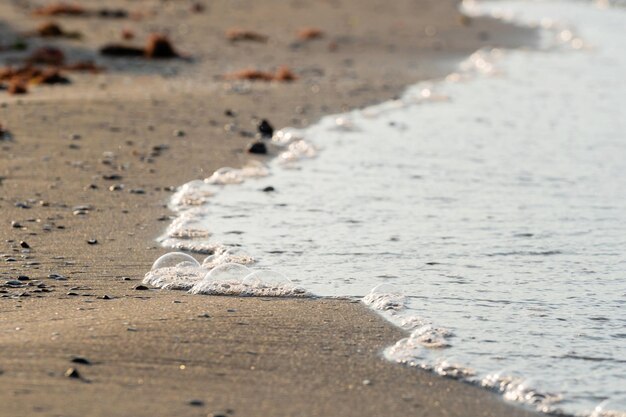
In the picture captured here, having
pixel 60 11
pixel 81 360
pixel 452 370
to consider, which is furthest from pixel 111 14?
pixel 452 370

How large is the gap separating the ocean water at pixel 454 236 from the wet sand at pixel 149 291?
28 cm

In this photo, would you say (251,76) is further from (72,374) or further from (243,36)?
(72,374)

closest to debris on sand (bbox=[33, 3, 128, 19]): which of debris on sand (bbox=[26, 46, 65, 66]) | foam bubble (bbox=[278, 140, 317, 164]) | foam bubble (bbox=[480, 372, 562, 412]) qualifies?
debris on sand (bbox=[26, 46, 65, 66])

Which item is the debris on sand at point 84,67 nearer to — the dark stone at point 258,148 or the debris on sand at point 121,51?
the debris on sand at point 121,51

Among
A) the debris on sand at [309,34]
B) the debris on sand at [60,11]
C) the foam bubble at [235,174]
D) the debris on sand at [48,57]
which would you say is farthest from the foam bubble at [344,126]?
the debris on sand at [60,11]

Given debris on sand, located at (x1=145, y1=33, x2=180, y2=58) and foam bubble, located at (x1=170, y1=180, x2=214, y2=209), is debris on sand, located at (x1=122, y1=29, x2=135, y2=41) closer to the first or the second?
debris on sand, located at (x1=145, y1=33, x2=180, y2=58)

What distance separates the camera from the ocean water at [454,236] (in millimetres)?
6250

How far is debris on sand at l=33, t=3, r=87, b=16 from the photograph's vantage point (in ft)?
86.4

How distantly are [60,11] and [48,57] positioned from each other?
862 centimetres

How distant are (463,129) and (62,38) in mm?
10614

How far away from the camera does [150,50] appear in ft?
65.8

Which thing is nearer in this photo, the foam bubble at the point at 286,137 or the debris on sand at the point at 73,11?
A: the foam bubble at the point at 286,137

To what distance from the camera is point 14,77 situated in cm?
1642

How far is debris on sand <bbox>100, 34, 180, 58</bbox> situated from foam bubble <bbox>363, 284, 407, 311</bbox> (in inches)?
531
